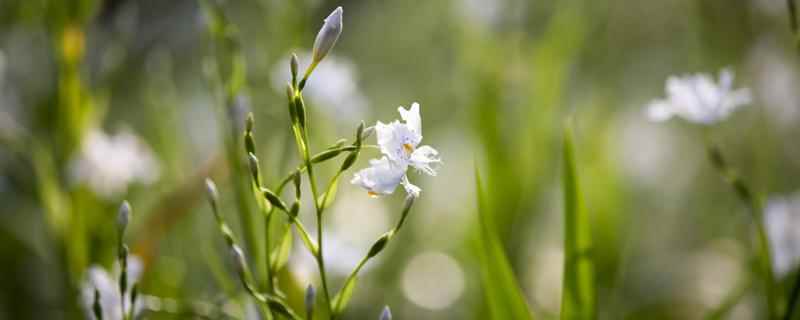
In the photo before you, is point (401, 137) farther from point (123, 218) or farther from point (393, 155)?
point (123, 218)

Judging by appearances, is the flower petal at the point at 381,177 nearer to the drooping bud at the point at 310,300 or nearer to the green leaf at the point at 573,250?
the drooping bud at the point at 310,300

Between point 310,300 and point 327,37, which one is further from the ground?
point 327,37

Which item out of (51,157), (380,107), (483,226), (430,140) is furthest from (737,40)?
(51,157)

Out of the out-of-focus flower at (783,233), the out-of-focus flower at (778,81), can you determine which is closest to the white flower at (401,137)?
the out-of-focus flower at (783,233)

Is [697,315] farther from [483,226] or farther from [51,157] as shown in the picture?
[51,157]

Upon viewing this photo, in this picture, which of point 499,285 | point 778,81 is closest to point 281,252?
point 499,285
